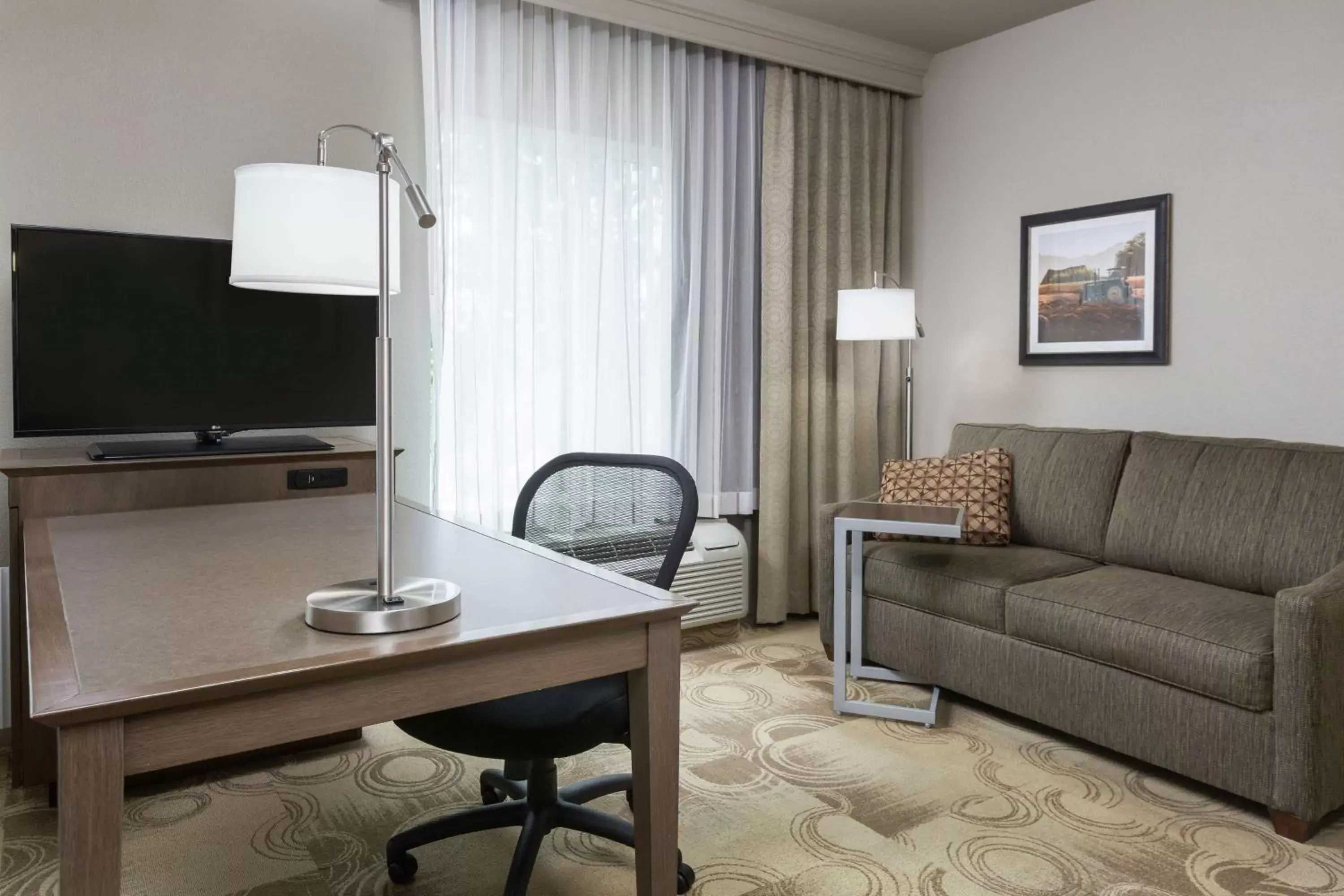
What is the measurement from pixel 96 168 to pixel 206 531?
5.16 ft

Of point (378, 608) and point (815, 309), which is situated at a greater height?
point (815, 309)

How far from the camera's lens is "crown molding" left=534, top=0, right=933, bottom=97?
373 centimetres

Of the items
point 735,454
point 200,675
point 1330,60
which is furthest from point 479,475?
point 1330,60

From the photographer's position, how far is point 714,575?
3.94 m

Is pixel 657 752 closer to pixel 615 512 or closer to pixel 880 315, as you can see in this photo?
pixel 615 512

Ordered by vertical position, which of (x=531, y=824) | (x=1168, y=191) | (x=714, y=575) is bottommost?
(x=531, y=824)

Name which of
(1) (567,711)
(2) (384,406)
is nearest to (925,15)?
(1) (567,711)

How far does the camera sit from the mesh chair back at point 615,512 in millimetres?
2201

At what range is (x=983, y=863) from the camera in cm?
220

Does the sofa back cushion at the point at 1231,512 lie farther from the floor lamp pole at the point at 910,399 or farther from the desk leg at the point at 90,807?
the desk leg at the point at 90,807

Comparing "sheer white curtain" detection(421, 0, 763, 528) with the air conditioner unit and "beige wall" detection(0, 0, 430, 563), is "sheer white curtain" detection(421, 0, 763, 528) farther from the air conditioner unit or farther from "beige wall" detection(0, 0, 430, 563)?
the air conditioner unit

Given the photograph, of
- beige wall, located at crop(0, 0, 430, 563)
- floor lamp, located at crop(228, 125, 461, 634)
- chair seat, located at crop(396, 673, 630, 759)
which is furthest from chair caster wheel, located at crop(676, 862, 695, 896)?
beige wall, located at crop(0, 0, 430, 563)

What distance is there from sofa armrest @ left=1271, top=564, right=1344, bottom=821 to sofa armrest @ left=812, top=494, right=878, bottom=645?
1434 mm

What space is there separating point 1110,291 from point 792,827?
262 centimetres
